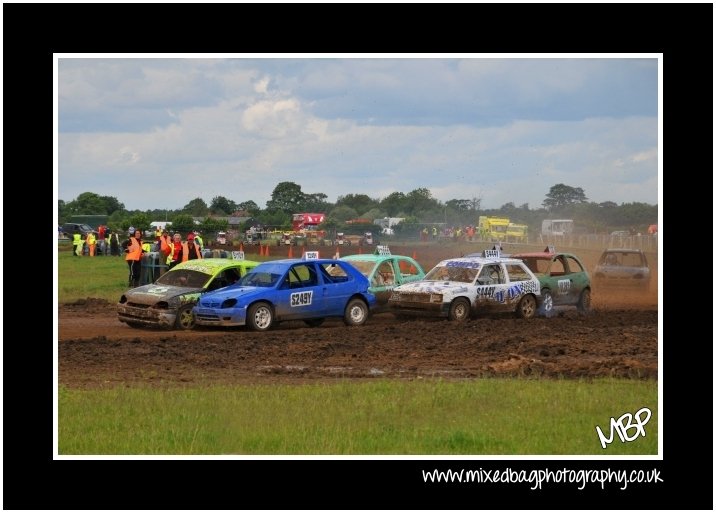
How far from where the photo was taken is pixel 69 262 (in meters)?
40.3

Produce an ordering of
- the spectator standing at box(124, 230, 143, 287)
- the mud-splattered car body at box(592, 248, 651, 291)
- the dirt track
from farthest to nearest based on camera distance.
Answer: the mud-splattered car body at box(592, 248, 651, 291), the spectator standing at box(124, 230, 143, 287), the dirt track

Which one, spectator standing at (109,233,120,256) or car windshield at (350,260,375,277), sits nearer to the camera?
car windshield at (350,260,375,277)

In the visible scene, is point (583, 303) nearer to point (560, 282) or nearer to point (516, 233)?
point (560, 282)

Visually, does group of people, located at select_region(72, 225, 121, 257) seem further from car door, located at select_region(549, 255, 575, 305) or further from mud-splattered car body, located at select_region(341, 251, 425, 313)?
car door, located at select_region(549, 255, 575, 305)

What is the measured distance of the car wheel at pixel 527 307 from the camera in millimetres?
21703

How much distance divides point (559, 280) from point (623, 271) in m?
7.55

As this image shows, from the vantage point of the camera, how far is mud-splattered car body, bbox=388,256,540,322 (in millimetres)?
20750

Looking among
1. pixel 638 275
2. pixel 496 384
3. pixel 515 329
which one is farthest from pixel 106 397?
pixel 638 275

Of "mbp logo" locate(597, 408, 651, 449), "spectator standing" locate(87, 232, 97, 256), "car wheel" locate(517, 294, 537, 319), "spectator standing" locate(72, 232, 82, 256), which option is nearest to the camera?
"mbp logo" locate(597, 408, 651, 449)

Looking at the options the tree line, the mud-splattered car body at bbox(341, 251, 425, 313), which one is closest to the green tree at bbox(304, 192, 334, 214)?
the tree line

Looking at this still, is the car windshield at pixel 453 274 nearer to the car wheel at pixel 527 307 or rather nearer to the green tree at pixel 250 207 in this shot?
the car wheel at pixel 527 307

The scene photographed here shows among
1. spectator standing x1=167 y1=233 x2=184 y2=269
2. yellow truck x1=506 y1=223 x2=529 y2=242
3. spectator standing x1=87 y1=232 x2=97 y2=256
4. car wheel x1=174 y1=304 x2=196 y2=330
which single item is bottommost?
car wheel x1=174 y1=304 x2=196 y2=330

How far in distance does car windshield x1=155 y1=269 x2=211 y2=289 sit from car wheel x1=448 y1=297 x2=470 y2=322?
5203 millimetres

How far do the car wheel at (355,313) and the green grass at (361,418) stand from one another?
675cm
